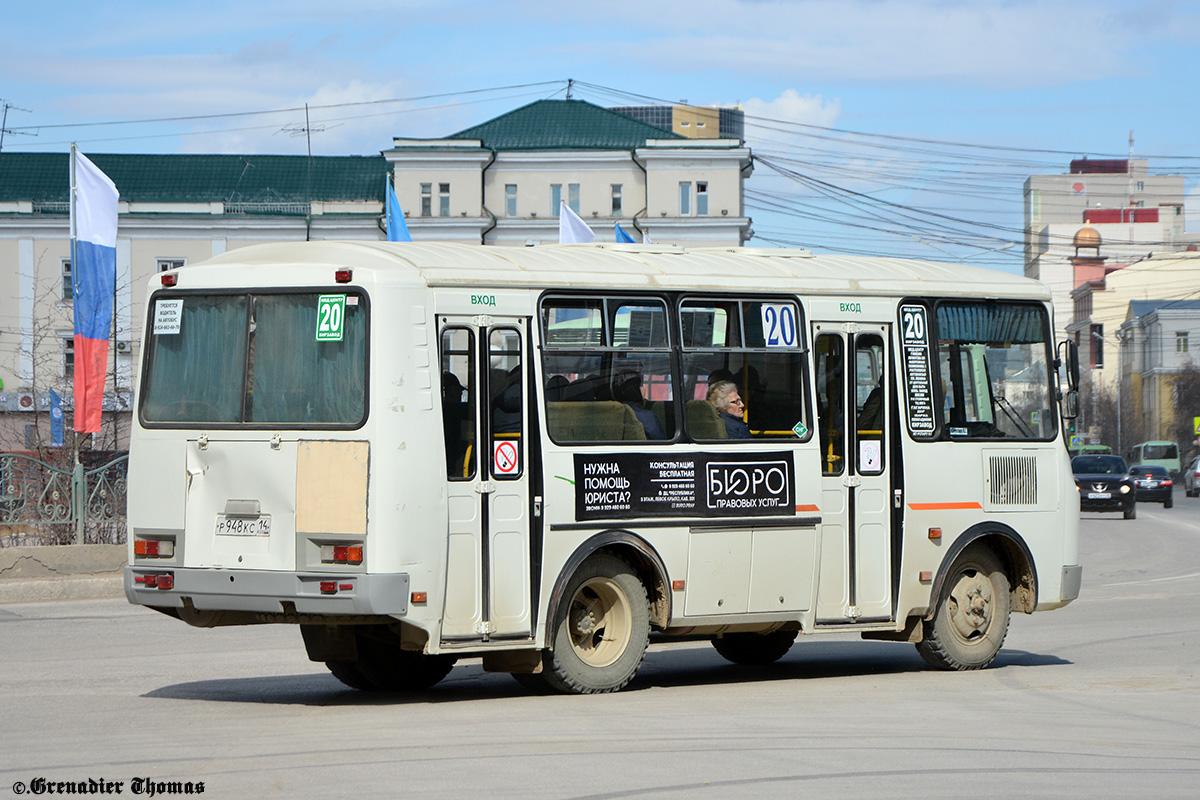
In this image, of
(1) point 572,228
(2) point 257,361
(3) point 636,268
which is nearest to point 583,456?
(3) point 636,268

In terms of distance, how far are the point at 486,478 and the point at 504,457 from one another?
197 millimetres

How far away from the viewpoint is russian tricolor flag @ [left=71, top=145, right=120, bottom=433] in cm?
1961

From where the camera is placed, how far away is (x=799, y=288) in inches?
456

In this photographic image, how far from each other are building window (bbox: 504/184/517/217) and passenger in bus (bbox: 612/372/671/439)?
76154mm

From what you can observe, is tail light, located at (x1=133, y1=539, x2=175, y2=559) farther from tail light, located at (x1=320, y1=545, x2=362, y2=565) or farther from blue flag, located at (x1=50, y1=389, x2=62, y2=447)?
blue flag, located at (x1=50, y1=389, x2=62, y2=447)

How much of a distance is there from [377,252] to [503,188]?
7698 cm

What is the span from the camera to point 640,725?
923 centimetres

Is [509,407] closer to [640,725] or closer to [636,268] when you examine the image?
[636,268]

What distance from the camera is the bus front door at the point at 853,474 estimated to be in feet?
37.8

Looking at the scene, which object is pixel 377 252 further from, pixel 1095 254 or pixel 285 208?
pixel 1095 254

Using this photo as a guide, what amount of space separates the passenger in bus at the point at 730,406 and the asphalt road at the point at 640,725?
5.81 ft

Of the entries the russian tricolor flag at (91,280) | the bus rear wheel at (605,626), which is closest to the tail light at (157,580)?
the bus rear wheel at (605,626)

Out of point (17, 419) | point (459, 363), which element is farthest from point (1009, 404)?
point (17, 419)

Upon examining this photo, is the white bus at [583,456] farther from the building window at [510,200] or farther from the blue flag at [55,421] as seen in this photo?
the building window at [510,200]
